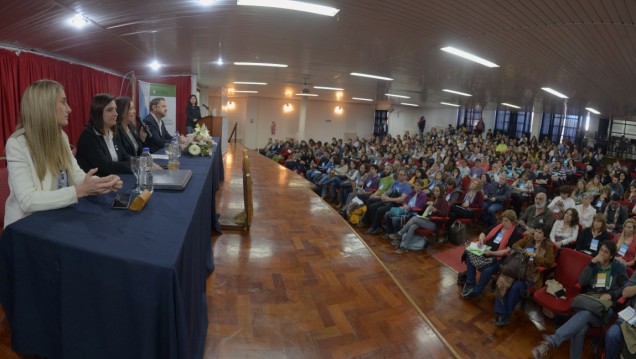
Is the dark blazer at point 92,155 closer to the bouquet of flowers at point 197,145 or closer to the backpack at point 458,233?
the bouquet of flowers at point 197,145

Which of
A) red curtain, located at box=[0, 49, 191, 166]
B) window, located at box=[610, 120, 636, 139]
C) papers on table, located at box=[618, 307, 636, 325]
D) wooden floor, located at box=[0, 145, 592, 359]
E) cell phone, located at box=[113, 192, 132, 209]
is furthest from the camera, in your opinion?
window, located at box=[610, 120, 636, 139]

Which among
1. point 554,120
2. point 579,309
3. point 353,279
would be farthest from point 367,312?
point 554,120

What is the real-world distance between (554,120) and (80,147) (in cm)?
2191

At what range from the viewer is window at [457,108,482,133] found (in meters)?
21.3

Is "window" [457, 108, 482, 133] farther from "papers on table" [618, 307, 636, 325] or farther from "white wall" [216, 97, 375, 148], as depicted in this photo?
"papers on table" [618, 307, 636, 325]

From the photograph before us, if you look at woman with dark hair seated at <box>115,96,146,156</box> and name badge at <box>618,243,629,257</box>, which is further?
name badge at <box>618,243,629,257</box>

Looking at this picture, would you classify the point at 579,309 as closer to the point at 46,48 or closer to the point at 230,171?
the point at 230,171

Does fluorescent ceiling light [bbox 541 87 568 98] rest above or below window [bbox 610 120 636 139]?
above

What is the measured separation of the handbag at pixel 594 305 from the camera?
315cm

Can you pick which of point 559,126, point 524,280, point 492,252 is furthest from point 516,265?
point 559,126

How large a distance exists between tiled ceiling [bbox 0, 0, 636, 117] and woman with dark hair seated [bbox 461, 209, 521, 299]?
2.28 metres

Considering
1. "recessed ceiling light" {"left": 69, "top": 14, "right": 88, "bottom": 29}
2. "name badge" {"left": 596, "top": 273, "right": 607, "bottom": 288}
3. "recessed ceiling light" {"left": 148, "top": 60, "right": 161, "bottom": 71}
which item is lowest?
"name badge" {"left": 596, "top": 273, "right": 607, "bottom": 288}

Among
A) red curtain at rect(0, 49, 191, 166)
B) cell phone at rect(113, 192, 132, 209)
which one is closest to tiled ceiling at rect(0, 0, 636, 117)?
red curtain at rect(0, 49, 191, 166)

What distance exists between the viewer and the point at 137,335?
102 centimetres
